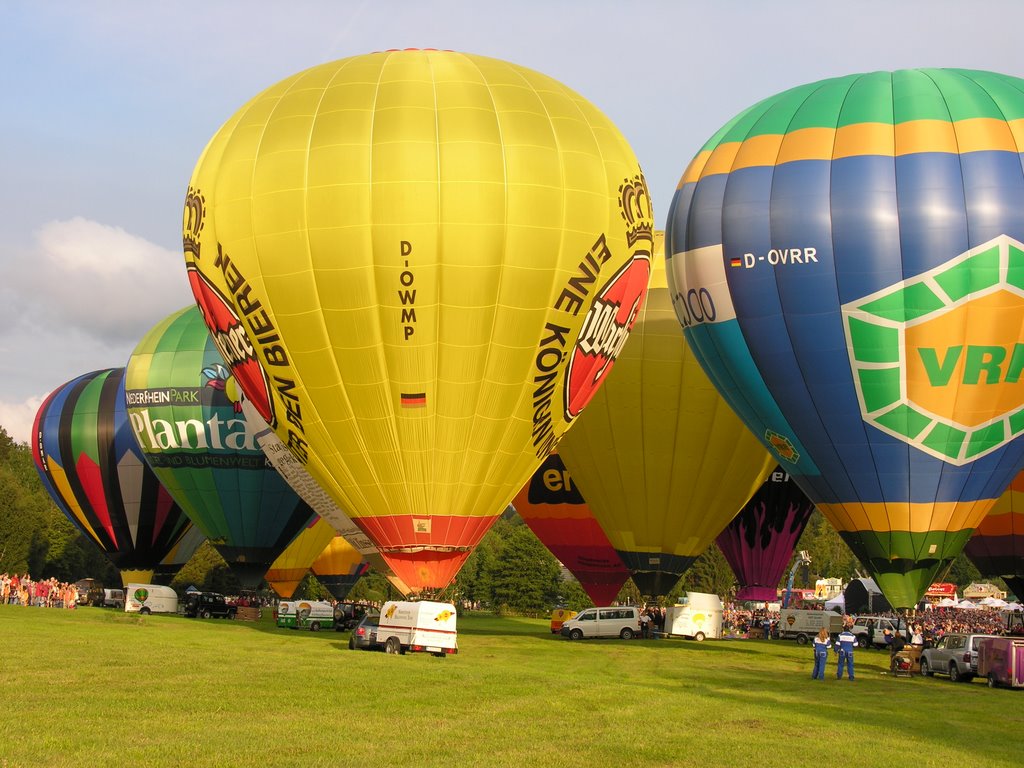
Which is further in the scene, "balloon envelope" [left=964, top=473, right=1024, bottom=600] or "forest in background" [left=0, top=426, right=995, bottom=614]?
"forest in background" [left=0, top=426, right=995, bottom=614]

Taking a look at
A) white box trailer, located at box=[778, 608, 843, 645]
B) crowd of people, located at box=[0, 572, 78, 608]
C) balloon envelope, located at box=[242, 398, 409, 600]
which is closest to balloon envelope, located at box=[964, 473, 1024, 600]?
white box trailer, located at box=[778, 608, 843, 645]

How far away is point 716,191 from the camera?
92.9ft

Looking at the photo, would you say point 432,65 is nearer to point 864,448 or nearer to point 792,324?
point 792,324

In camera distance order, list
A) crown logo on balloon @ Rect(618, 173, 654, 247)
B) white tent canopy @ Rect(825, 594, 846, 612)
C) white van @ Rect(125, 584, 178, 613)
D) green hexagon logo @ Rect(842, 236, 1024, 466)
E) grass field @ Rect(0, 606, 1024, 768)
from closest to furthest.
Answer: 1. grass field @ Rect(0, 606, 1024, 768)
2. green hexagon logo @ Rect(842, 236, 1024, 466)
3. crown logo on balloon @ Rect(618, 173, 654, 247)
4. white van @ Rect(125, 584, 178, 613)
5. white tent canopy @ Rect(825, 594, 846, 612)

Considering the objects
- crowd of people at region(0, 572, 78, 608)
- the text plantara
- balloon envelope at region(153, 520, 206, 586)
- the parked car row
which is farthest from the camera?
balloon envelope at region(153, 520, 206, 586)

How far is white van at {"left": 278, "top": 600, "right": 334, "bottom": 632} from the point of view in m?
40.6

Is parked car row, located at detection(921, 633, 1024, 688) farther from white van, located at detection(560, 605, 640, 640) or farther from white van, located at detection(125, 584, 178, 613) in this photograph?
white van, located at detection(125, 584, 178, 613)

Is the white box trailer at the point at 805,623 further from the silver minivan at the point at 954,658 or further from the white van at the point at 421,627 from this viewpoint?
the white van at the point at 421,627

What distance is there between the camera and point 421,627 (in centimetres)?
2516

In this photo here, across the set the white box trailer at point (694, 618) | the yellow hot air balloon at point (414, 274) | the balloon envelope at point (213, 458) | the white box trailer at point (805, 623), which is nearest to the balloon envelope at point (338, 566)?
the balloon envelope at point (213, 458)

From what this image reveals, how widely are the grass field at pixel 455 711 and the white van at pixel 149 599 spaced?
792 inches

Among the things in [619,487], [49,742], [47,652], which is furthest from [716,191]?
[49,742]

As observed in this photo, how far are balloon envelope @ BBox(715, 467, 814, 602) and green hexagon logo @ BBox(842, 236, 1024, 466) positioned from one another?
1428 centimetres

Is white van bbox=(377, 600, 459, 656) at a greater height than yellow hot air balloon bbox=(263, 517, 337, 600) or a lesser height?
lesser
